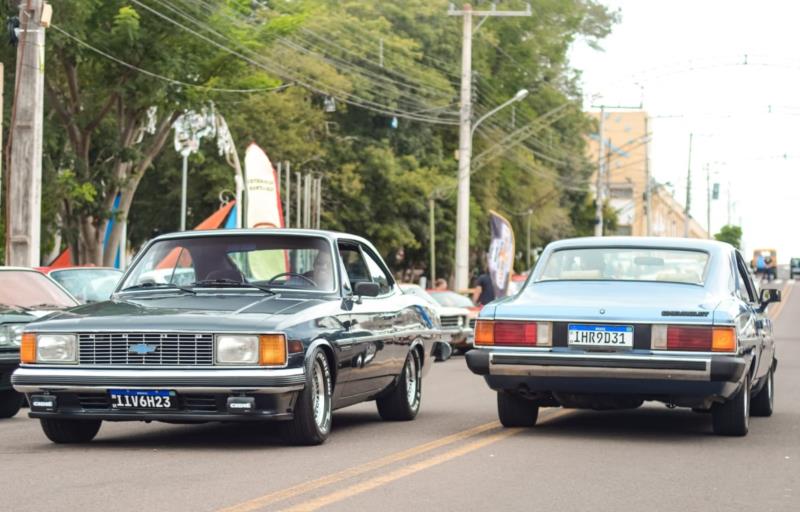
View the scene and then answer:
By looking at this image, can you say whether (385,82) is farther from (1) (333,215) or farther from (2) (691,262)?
(2) (691,262)

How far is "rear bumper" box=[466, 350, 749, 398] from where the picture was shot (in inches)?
417

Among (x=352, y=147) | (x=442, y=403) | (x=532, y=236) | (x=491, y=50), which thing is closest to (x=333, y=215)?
(x=352, y=147)

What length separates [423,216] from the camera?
61.9 m

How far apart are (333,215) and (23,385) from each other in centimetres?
4851

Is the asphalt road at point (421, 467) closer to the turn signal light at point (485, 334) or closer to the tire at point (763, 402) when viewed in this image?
the tire at point (763, 402)

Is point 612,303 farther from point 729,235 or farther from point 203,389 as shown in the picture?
point 729,235

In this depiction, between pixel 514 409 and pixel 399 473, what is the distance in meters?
2.98

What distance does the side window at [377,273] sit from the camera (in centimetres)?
1275

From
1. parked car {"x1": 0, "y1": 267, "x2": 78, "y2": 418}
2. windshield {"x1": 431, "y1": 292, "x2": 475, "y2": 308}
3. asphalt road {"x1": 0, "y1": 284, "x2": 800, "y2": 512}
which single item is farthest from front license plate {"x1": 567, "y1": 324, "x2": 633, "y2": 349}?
windshield {"x1": 431, "y1": 292, "x2": 475, "y2": 308}

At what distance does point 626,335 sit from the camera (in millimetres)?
10758

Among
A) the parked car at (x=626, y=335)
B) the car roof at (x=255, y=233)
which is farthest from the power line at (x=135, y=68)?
the parked car at (x=626, y=335)

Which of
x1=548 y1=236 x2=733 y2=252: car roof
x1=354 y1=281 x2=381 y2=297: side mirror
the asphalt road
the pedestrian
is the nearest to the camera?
the asphalt road

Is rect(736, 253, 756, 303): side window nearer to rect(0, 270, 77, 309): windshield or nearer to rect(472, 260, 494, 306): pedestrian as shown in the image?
rect(0, 270, 77, 309): windshield

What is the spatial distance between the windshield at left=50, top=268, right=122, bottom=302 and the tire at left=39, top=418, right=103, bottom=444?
31.6 ft
